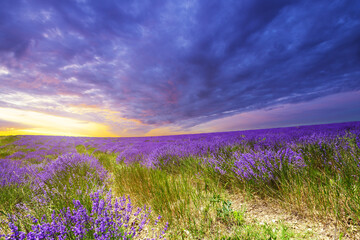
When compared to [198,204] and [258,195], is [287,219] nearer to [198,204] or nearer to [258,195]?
[258,195]

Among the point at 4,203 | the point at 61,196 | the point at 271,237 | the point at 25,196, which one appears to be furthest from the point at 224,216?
the point at 4,203

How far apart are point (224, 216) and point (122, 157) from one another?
619 cm

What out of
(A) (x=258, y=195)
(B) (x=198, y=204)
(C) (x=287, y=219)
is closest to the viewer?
(C) (x=287, y=219)

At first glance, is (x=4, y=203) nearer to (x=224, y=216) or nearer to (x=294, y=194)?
(x=224, y=216)

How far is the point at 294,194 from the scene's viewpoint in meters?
2.11

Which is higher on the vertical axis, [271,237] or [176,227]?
[271,237]

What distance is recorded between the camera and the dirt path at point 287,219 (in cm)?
158

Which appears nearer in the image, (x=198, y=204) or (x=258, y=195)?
(x=198, y=204)

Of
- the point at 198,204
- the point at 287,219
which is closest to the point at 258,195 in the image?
the point at 287,219

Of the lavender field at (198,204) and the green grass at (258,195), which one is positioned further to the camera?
the green grass at (258,195)

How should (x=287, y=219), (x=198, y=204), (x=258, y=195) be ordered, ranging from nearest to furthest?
1. (x=287, y=219)
2. (x=198, y=204)
3. (x=258, y=195)

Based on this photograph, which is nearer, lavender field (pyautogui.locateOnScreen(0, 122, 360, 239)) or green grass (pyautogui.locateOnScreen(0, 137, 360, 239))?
lavender field (pyautogui.locateOnScreen(0, 122, 360, 239))

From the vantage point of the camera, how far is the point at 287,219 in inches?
74.4

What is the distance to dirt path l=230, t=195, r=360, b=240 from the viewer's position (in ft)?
5.20
